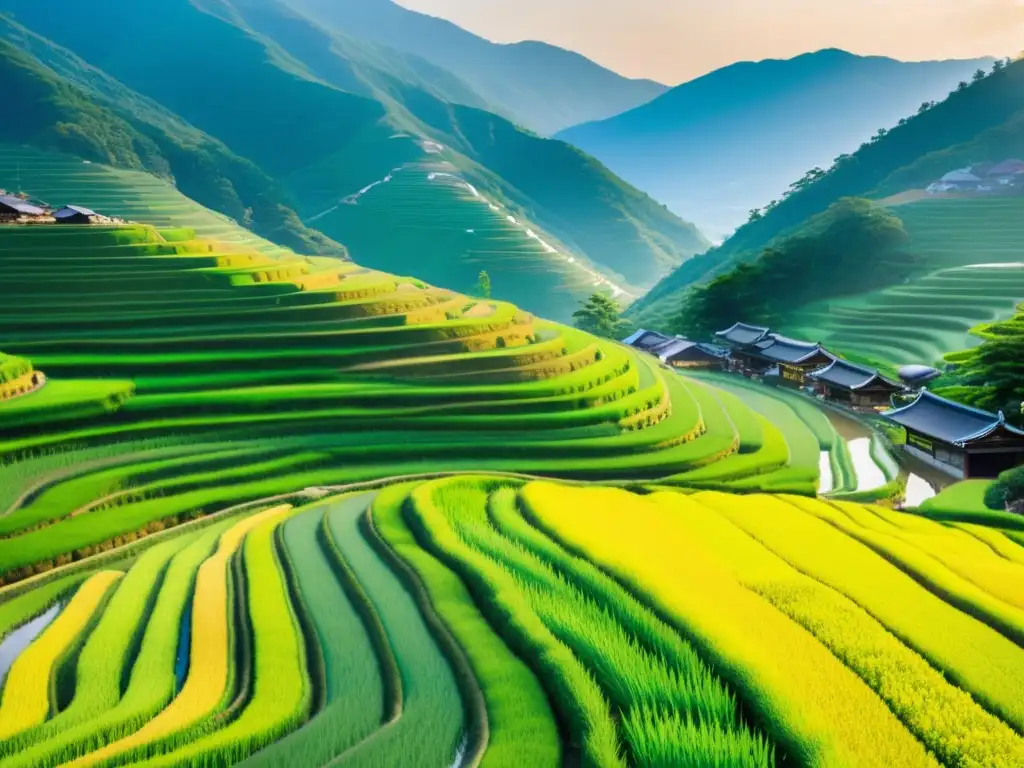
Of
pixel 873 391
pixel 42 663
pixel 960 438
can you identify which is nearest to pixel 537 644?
pixel 42 663

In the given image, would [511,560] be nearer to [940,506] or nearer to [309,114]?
[940,506]

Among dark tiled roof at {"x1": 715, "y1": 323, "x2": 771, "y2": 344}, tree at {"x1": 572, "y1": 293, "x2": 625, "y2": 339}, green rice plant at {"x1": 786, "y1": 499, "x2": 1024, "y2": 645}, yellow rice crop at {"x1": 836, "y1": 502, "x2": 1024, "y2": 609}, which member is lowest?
yellow rice crop at {"x1": 836, "y1": 502, "x2": 1024, "y2": 609}

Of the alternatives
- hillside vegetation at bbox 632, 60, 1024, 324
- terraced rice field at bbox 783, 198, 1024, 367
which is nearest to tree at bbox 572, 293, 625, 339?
terraced rice field at bbox 783, 198, 1024, 367

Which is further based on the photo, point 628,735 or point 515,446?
point 515,446

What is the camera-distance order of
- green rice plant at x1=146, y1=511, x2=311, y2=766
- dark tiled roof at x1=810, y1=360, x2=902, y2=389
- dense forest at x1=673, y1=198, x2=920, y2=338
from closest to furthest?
green rice plant at x1=146, y1=511, x2=311, y2=766
dark tiled roof at x1=810, y1=360, x2=902, y2=389
dense forest at x1=673, y1=198, x2=920, y2=338

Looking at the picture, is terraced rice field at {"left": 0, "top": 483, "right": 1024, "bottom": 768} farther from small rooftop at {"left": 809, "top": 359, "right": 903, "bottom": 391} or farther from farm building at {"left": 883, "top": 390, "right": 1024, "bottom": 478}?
small rooftop at {"left": 809, "top": 359, "right": 903, "bottom": 391}

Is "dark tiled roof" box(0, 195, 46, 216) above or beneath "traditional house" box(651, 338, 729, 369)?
above

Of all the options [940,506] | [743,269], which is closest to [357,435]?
[940,506]

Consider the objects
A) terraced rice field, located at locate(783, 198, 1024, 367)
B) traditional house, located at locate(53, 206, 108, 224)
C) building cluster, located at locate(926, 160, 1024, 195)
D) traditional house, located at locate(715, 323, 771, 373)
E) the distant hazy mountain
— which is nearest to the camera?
traditional house, located at locate(53, 206, 108, 224)
